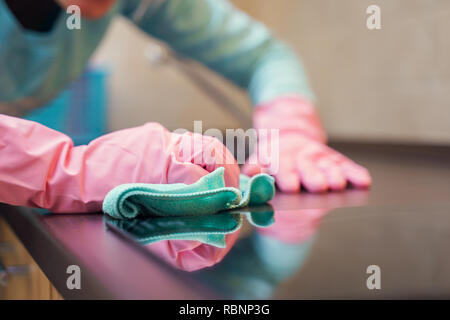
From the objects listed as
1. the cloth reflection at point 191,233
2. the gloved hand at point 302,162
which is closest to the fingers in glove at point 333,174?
the gloved hand at point 302,162

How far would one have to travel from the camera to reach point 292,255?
337mm

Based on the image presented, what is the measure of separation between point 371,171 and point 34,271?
2.00 feet

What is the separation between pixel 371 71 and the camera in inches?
61.4

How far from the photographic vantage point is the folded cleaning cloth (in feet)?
1.28

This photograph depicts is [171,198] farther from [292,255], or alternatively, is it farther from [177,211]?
[292,255]

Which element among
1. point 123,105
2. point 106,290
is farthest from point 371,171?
point 123,105

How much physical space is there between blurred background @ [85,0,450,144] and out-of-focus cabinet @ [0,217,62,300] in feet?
0.99

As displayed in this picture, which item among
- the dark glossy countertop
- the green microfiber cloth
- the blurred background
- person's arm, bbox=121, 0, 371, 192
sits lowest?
the dark glossy countertop

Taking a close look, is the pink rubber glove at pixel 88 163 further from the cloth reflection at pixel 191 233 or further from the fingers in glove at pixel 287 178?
the fingers in glove at pixel 287 178

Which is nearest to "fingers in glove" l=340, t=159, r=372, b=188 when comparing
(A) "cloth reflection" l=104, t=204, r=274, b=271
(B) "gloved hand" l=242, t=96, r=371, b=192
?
(B) "gloved hand" l=242, t=96, r=371, b=192

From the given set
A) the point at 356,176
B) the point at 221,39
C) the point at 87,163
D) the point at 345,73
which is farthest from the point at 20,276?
the point at 345,73

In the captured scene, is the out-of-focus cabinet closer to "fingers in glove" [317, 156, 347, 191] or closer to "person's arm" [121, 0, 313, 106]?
"fingers in glove" [317, 156, 347, 191]

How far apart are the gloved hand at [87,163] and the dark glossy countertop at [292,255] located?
0.08 ft

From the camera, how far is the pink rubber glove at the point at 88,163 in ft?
1.38
